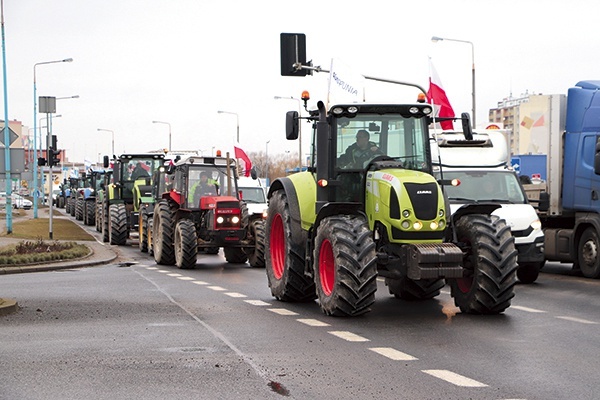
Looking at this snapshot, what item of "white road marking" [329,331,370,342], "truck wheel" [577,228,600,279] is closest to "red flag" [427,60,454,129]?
"truck wheel" [577,228,600,279]

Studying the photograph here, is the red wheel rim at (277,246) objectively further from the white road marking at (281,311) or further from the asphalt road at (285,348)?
the white road marking at (281,311)

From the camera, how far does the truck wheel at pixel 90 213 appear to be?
5378cm

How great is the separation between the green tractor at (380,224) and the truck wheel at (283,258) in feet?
0.07

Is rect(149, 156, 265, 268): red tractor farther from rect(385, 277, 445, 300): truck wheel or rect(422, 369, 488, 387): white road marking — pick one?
rect(422, 369, 488, 387): white road marking

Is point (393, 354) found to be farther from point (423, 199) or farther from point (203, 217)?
point (203, 217)

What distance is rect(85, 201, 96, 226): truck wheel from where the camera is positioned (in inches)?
2117

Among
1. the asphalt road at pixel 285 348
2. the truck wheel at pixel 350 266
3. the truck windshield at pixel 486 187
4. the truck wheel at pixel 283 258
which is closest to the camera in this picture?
the asphalt road at pixel 285 348

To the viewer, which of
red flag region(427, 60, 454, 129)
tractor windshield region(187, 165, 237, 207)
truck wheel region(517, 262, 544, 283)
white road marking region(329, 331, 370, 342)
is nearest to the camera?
white road marking region(329, 331, 370, 342)

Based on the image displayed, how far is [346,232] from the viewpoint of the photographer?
13.2 metres

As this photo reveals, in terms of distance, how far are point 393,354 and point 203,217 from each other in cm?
1529

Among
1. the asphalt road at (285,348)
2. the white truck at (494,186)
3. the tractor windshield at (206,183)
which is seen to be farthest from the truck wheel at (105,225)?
the asphalt road at (285,348)

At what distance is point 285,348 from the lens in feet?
35.8

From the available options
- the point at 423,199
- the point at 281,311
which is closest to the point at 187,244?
the point at 281,311

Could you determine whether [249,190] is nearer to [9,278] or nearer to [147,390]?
[9,278]
